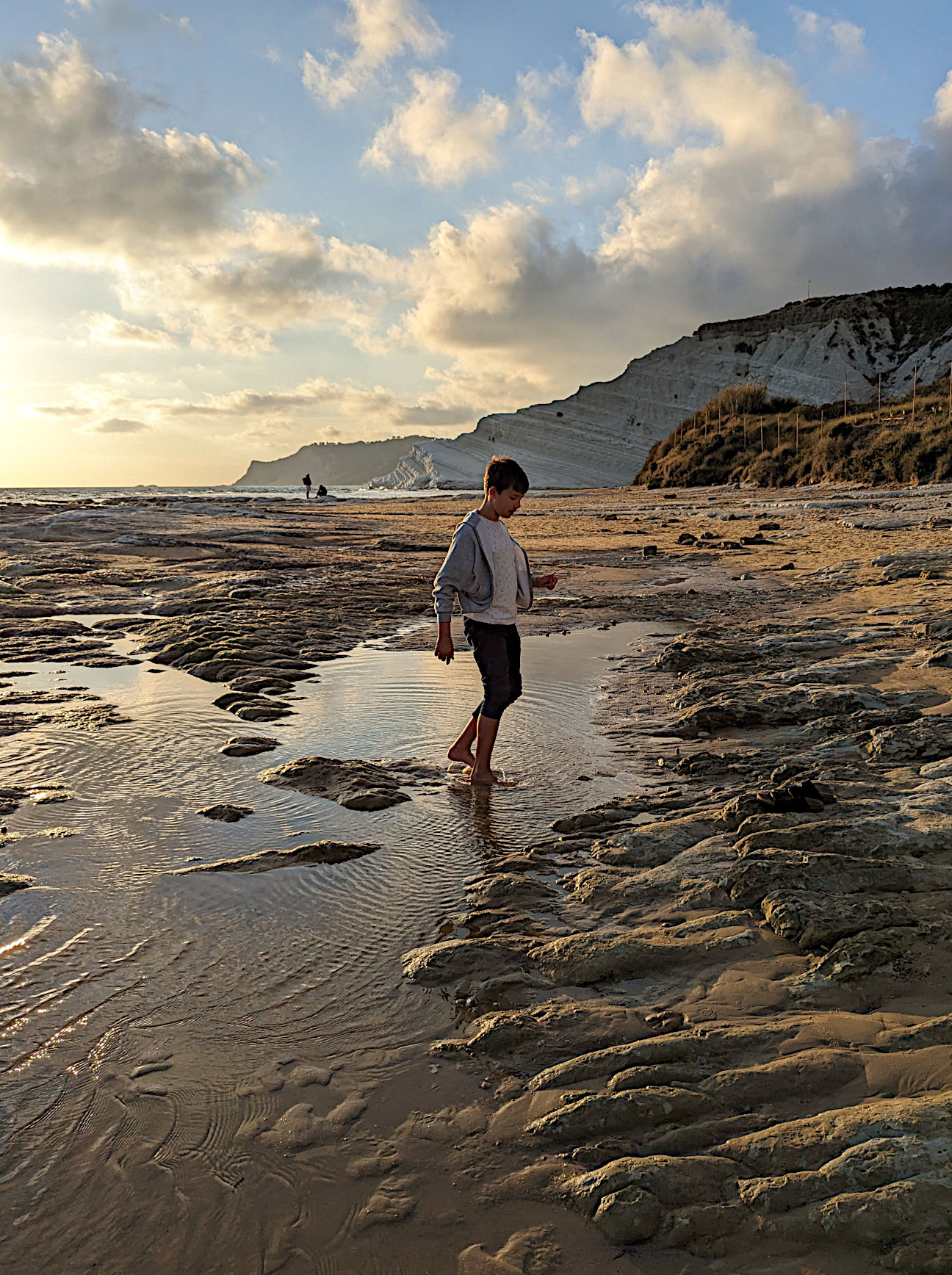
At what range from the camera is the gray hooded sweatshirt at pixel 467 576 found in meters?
4.86

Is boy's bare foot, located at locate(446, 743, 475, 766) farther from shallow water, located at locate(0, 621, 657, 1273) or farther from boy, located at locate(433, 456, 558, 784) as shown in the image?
shallow water, located at locate(0, 621, 657, 1273)

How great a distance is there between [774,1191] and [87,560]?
637 inches

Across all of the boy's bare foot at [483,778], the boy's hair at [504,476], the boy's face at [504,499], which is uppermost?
the boy's hair at [504,476]

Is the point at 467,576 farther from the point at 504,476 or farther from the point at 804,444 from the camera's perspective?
the point at 804,444

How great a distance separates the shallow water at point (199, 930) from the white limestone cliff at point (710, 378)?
6075 centimetres

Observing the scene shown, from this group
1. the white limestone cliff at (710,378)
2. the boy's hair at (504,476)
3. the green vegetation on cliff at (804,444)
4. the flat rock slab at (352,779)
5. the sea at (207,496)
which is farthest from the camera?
the white limestone cliff at (710,378)

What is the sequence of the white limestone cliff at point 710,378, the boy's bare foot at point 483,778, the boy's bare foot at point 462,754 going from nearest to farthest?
the boy's bare foot at point 483,778 < the boy's bare foot at point 462,754 < the white limestone cliff at point 710,378

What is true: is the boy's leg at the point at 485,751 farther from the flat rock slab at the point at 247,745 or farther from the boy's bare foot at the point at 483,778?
the flat rock slab at the point at 247,745

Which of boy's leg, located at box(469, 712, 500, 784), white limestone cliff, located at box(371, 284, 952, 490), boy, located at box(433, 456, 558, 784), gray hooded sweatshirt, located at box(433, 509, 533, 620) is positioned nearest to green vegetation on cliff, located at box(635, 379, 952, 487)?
white limestone cliff, located at box(371, 284, 952, 490)

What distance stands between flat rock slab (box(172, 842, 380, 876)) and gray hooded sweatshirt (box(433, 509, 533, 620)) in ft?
4.80

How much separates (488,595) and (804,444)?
100 feet

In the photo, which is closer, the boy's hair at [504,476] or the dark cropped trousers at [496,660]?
the boy's hair at [504,476]

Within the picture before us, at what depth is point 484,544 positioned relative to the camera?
4.91m

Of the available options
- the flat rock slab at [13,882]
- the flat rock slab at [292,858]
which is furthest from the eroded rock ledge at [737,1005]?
the flat rock slab at [13,882]
